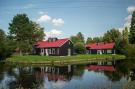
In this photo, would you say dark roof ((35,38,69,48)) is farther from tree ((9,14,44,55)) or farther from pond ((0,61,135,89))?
pond ((0,61,135,89))

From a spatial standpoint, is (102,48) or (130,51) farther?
(102,48)

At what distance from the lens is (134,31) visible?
8906cm

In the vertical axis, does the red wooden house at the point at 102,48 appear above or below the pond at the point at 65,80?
above

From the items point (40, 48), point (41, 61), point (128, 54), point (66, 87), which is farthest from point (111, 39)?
point (66, 87)

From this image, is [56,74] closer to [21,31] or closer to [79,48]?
[21,31]

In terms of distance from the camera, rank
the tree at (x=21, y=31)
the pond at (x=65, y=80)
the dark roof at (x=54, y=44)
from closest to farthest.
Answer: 1. the pond at (x=65, y=80)
2. the dark roof at (x=54, y=44)
3. the tree at (x=21, y=31)

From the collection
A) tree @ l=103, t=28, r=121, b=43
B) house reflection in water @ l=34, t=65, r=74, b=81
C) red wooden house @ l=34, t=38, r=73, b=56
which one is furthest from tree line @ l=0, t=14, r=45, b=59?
tree @ l=103, t=28, r=121, b=43

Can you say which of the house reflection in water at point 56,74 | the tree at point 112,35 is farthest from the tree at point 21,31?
the tree at point 112,35

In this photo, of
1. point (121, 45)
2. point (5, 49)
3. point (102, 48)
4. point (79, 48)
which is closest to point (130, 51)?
point (121, 45)

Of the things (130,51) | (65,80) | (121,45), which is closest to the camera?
(65,80)

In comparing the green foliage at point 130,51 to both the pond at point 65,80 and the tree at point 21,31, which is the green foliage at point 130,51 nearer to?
the tree at point 21,31

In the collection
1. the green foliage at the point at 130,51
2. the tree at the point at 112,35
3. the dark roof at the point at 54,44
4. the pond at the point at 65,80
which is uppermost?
the tree at the point at 112,35

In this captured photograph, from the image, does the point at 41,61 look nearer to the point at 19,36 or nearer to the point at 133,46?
the point at 19,36

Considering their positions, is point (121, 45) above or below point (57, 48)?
above
